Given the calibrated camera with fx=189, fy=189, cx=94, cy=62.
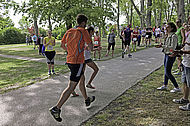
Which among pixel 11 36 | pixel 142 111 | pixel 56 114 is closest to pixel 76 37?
pixel 56 114

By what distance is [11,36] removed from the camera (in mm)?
46062

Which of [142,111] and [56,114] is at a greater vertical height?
[56,114]

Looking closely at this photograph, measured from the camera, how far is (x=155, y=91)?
17.7 ft

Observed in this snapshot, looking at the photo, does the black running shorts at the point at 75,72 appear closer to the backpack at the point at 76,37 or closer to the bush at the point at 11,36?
the backpack at the point at 76,37

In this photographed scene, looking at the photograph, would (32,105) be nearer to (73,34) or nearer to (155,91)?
(73,34)

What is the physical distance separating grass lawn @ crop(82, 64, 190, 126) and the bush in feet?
150

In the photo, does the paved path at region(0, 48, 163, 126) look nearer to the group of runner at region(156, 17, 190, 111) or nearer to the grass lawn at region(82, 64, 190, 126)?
the grass lawn at region(82, 64, 190, 126)

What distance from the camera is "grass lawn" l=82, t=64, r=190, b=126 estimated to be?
3570 millimetres

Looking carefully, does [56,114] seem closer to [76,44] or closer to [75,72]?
[75,72]

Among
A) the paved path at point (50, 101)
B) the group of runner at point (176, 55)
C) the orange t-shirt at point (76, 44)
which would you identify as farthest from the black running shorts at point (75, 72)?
the group of runner at point (176, 55)

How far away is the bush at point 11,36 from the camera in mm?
44822

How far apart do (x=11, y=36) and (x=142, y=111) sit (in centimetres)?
4771

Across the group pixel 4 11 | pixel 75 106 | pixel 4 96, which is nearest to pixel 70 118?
pixel 75 106

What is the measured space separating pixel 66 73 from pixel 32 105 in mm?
3607
